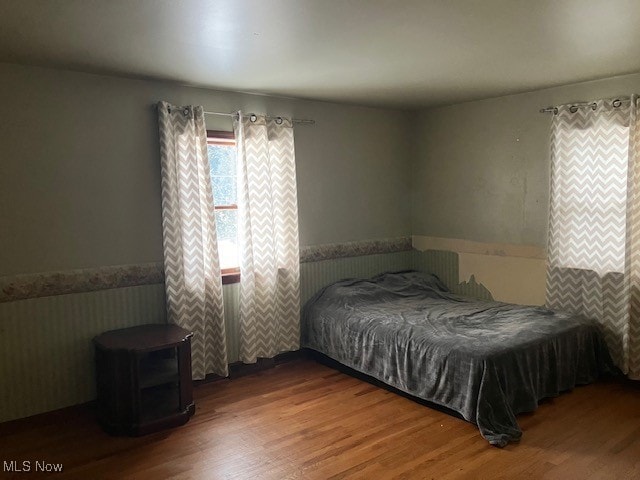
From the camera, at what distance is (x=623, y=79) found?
3.59 m

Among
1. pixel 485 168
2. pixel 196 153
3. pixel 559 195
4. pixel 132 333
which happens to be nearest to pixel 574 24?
pixel 559 195

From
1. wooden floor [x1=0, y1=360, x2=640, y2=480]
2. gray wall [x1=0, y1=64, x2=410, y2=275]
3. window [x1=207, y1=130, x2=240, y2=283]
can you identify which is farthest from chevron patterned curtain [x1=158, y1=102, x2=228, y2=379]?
wooden floor [x1=0, y1=360, x2=640, y2=480]

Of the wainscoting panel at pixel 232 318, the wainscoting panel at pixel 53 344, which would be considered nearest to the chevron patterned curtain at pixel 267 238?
the wainscoting panel at pixel 232 318

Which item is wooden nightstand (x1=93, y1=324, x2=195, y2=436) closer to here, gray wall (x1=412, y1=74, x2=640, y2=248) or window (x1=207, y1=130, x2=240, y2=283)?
window (x1=207, y1=130, x2=240, y2=283)

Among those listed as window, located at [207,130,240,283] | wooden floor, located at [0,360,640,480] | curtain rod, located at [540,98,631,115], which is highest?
curtain rod, located at [540,98,631,115]

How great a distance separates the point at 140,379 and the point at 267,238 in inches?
59.0

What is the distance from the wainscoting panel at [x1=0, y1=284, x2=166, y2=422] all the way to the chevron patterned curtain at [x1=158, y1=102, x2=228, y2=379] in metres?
0.34

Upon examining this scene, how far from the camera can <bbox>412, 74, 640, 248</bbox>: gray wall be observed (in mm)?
Result: 4094

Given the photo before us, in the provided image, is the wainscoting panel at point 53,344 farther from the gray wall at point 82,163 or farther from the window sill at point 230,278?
the window sill at point 230,278

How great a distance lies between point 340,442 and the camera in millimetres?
2871

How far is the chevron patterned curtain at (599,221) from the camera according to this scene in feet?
11.7

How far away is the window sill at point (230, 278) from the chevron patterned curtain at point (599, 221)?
256 cm

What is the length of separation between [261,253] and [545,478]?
2.52 metres

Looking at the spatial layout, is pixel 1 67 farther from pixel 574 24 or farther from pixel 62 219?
pixel 574 24
